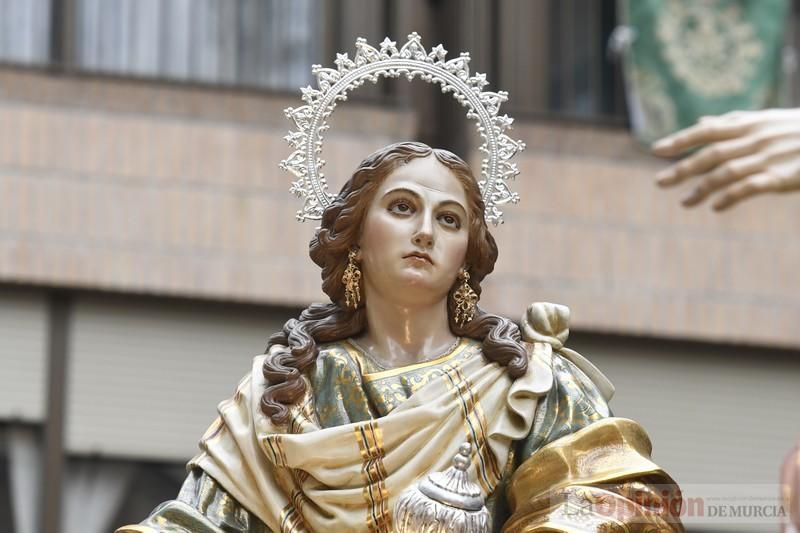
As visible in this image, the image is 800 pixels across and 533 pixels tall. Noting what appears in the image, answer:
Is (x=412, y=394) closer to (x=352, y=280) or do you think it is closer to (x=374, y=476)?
(x=374, y=476)

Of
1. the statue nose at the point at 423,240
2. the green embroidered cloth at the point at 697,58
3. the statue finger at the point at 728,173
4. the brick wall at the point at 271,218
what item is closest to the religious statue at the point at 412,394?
the statue nose at the point at 423,240

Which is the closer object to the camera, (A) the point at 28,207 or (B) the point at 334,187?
(B) the point at 334,187

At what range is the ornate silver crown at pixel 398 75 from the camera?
9039 millimetres

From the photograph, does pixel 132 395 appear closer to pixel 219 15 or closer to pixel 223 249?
pixel 223 249

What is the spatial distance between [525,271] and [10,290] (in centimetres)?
364

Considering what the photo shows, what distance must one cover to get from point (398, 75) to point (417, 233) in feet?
2.11

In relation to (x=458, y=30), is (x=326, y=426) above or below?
below

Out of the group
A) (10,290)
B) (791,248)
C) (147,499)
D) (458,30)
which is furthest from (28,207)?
(791,248)

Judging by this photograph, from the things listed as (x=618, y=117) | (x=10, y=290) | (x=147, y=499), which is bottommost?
(x=147, y=499)

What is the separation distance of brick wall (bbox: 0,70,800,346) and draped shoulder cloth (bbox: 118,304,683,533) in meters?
9.26

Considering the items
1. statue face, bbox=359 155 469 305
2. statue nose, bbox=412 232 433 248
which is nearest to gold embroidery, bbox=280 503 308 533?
statue face, bbox=359 155 469 305

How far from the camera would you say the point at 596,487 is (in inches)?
329

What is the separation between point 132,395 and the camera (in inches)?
743

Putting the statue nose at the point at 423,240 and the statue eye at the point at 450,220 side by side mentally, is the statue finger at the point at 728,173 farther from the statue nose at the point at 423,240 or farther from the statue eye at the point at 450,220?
the statue nose at the point at 423,240
